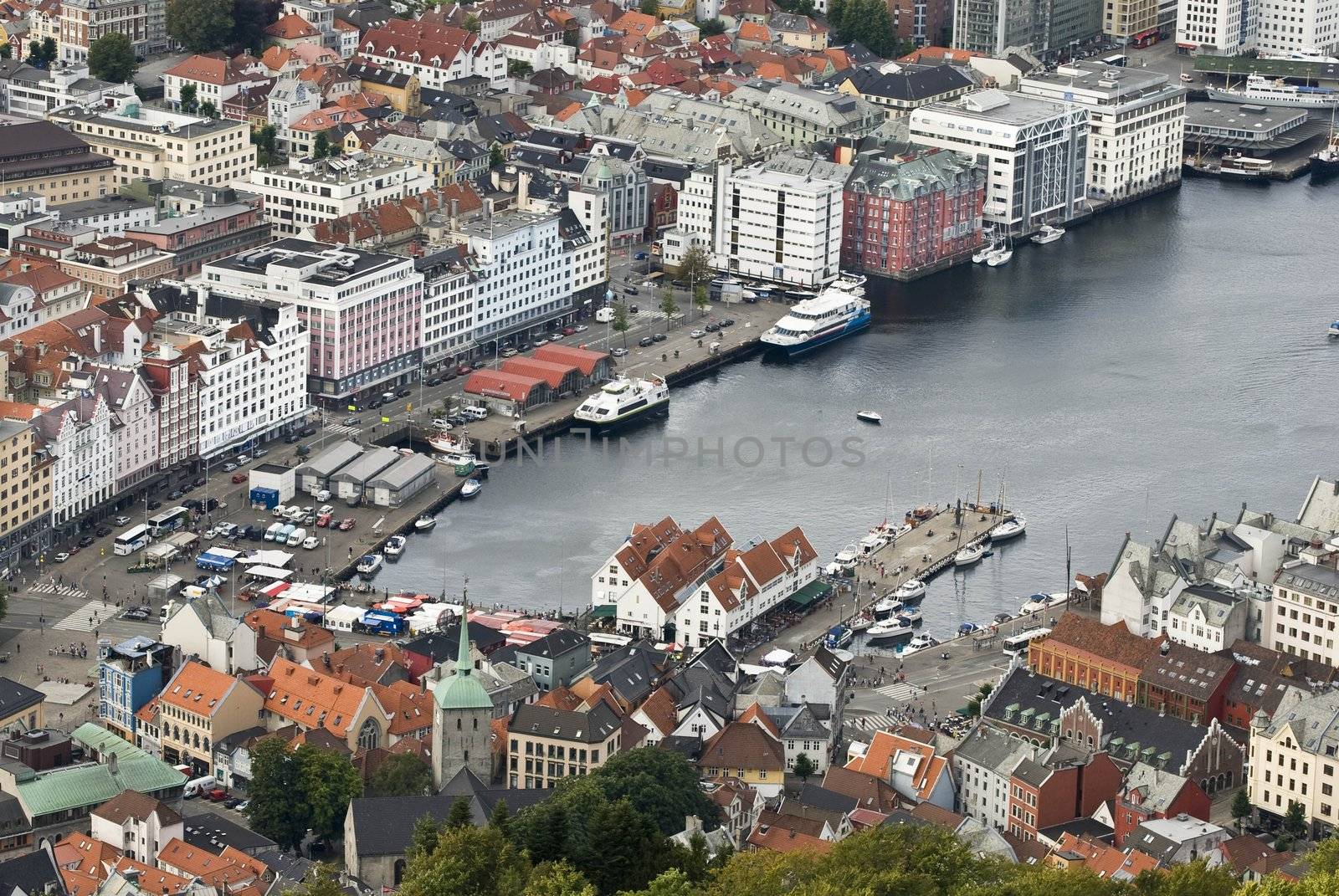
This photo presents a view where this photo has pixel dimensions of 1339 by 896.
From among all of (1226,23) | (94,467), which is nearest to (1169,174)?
(1226,23)

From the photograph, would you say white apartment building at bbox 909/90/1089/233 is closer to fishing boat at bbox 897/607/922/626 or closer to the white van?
fishing boat at bbox 897/607/922/626

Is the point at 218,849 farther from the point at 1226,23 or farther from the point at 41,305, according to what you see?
the point at 1226,23

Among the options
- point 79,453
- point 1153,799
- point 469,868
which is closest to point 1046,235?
point 79,453

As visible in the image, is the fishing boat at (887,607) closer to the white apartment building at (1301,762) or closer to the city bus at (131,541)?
the white apartment building at (1301,762)

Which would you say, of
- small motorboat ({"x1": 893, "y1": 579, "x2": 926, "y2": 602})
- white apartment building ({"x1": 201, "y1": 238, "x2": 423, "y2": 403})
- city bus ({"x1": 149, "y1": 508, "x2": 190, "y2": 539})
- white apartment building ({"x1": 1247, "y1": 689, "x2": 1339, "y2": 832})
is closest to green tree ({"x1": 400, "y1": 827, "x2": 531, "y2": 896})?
white apartment building ({"x1": 1247, "y1": 689, "x2": 1339, "y2": 832})

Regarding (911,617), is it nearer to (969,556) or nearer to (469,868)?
(969,556)

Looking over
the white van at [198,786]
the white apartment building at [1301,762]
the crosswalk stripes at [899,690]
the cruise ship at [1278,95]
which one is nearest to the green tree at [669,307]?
the crosswalk stripes at [899,690]
